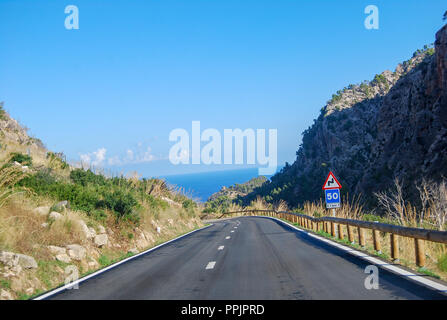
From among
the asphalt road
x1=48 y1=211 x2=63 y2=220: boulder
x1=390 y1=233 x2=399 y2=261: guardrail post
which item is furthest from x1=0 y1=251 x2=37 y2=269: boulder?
x1=390 y1=233 x2=399 y2=261: guardrail post

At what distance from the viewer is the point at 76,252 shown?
41.0 ft

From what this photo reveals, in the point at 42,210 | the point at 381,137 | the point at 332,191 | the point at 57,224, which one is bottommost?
the point at 57,224

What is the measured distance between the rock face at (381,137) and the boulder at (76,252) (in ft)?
67.0

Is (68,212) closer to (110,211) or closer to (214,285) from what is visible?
(110,211)

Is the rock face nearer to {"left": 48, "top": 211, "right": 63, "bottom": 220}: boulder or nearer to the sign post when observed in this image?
the sign post

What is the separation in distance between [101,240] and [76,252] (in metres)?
2.38

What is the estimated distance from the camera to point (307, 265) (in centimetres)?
988

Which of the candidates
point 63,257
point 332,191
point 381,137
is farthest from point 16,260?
point 381,137

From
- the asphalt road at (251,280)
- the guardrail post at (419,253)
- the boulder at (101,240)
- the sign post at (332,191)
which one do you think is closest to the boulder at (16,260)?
the asphalt road at (251,280)

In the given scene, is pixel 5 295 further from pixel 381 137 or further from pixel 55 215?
pixel 381 137

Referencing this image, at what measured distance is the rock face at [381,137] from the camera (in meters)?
46.4

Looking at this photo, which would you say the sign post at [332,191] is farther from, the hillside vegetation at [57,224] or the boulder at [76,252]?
the boulder at [76,252]
